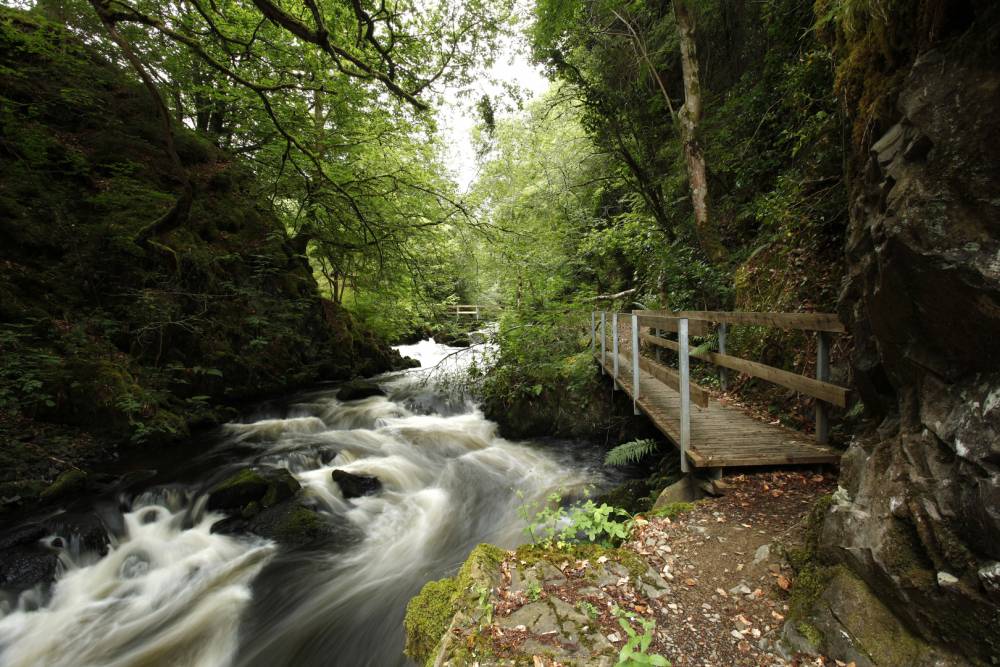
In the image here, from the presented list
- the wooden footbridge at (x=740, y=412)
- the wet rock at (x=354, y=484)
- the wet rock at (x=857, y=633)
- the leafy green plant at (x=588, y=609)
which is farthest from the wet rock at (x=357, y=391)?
the wet rock at (x=857, y=633)

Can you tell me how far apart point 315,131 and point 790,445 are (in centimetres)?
998

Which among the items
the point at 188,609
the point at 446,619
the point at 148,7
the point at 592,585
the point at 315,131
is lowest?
the point at 188,609

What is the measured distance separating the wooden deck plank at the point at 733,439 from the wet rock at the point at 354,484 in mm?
4610

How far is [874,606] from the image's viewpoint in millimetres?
2006

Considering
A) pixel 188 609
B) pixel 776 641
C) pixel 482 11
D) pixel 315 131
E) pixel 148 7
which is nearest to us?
pixel 776 641

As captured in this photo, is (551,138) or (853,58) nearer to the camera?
(853,58)

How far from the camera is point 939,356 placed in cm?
202

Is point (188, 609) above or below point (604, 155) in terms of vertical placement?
below

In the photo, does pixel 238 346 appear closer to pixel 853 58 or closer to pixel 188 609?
pixel 188 609

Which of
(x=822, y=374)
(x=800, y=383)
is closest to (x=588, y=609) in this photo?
(x=800, y=383)

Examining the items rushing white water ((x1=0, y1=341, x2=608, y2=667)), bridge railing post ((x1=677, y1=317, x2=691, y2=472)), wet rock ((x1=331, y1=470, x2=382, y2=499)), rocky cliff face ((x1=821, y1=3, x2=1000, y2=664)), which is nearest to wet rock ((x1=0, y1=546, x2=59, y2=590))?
rushing white water ((x1=0, y1=341, x2=608, y2=667))

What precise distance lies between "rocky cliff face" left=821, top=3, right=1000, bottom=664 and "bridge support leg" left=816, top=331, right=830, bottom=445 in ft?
4.20

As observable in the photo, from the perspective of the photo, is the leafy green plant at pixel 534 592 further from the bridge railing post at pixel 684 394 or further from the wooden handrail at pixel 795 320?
the wooden handrail at pixel 795 320

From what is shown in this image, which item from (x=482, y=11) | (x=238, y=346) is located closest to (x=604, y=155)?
(x=482, y=11)
